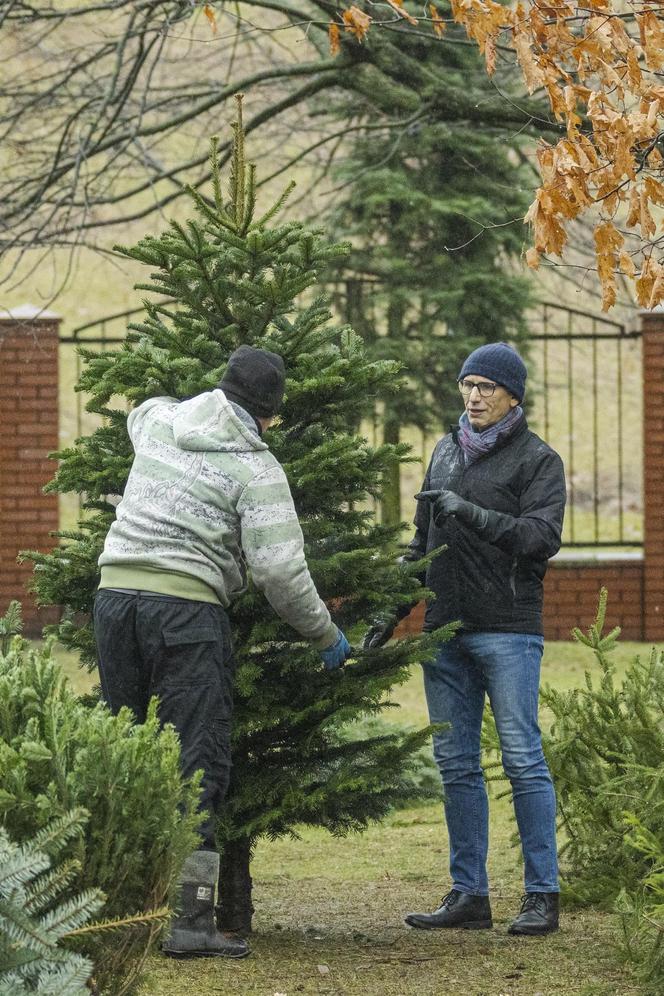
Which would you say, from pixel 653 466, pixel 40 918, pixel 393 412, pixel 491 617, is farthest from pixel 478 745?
pixel 393 412

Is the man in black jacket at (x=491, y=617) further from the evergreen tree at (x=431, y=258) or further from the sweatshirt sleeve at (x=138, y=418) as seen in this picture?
the evergreen tree at (x=431, y=258)

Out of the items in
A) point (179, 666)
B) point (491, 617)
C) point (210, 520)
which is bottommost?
point (179, 666)

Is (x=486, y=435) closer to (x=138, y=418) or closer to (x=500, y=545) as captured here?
(x=500, y=545)

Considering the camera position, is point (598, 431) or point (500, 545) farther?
point (598, 431)

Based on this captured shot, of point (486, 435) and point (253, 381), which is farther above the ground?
point (253, 381)

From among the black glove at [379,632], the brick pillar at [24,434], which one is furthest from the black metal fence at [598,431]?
the black glove at [379,632]

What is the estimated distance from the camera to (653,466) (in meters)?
12.2

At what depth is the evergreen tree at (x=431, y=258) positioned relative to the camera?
1263 centimetres

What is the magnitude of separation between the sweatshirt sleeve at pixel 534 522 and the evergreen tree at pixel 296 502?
318 millimetres

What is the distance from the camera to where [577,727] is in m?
5.15

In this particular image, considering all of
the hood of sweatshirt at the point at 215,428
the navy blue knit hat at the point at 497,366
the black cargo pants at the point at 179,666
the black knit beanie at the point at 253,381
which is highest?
the navy blue knit hat at the point at 497,366

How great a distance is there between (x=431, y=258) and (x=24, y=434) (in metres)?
3.91

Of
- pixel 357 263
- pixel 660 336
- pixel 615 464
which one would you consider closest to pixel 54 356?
pixel 357 263

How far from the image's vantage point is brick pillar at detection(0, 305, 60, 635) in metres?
11.7
